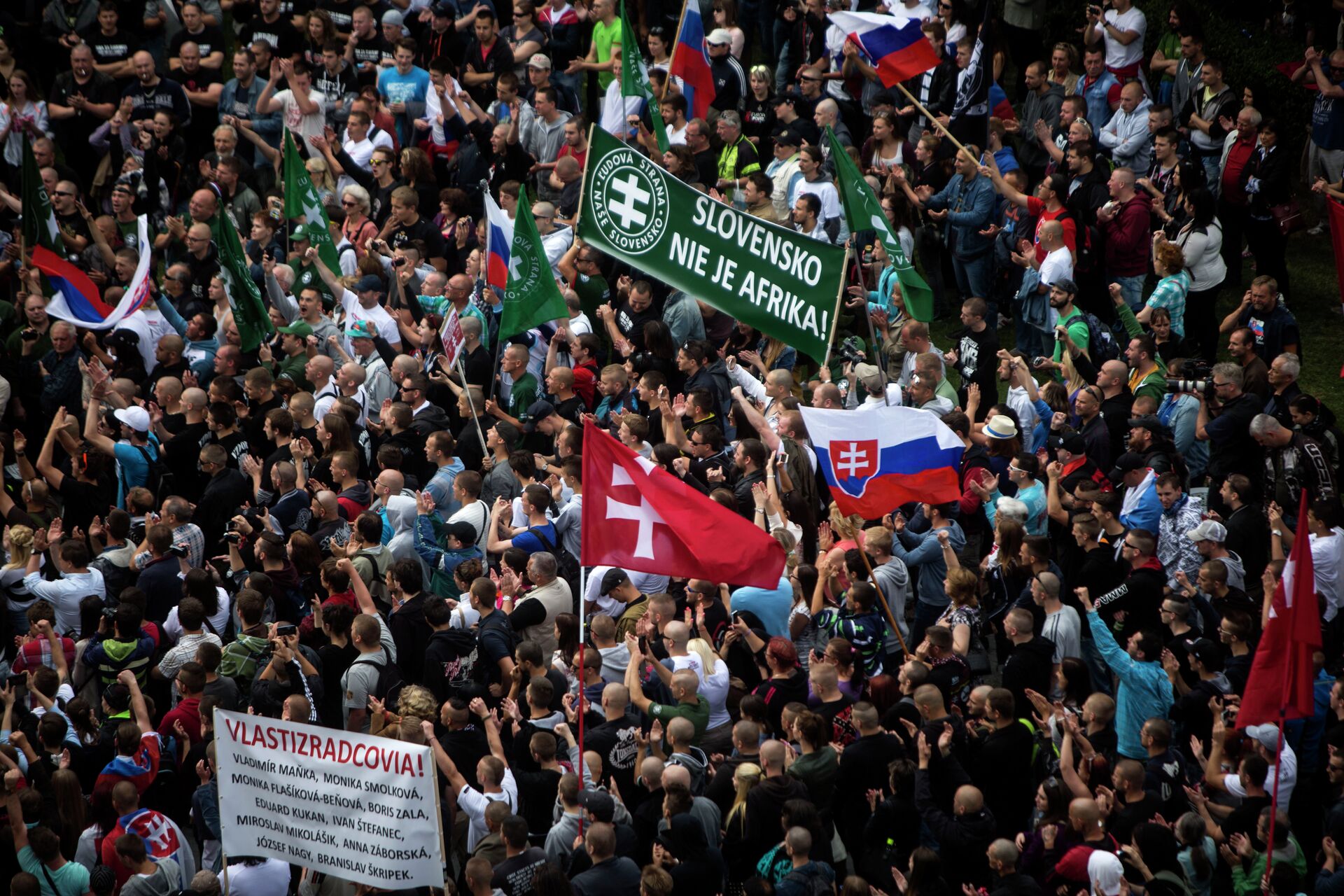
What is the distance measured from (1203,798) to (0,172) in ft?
52.5

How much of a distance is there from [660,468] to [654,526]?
361 millimetres

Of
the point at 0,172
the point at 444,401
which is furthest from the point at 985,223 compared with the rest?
the point at 0,172

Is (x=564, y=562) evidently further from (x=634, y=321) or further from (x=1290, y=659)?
(x=1290, y=659)

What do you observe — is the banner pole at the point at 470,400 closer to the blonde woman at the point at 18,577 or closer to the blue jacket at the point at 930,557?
the blonde woman at the point at 18,577

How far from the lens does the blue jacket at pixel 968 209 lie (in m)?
17.4

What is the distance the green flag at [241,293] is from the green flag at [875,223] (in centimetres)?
542

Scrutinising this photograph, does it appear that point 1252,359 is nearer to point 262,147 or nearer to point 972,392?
point 972,392

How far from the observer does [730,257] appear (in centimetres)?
1234

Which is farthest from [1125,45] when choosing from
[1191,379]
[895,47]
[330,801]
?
[330,801]

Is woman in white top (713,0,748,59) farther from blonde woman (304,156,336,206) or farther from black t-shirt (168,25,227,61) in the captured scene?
black t-shirt (168,25,227,61)

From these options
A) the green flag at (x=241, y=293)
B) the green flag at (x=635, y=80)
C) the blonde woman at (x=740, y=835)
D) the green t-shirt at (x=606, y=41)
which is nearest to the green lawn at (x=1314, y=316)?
the green flag at (x=635, y=80)

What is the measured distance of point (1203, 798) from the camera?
400 inches

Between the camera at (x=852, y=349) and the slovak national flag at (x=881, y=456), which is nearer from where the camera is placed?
the slovak national flag at (x=881, y=456)

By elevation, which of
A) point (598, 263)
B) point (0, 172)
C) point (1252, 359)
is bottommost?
point (0, 172)
